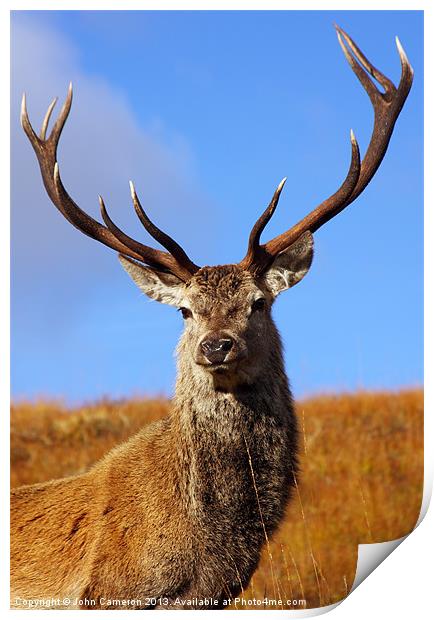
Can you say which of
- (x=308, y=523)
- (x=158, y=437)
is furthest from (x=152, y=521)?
(x=308, y=523)

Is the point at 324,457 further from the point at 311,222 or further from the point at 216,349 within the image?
the point at 216,349

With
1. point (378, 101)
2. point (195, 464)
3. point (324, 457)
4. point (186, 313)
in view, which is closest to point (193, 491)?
point (195, 464)

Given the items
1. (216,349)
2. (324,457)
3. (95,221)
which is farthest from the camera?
(324,457)

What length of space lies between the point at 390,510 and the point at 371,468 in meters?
1.11

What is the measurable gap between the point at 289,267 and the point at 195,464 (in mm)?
966

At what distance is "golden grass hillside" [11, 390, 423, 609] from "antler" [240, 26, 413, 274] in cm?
170

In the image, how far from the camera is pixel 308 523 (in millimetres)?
7117

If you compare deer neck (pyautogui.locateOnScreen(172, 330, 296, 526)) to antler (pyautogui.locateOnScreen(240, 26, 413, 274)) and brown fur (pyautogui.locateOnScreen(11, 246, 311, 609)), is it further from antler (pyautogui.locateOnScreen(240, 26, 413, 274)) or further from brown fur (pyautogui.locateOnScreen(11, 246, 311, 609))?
antler (pyautogui.locateOnScreen(240, 26, 413, 274))

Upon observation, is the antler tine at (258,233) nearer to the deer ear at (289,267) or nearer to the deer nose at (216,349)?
the deer ear at (289,267)

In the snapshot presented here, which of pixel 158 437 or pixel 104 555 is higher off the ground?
pixel 158 437

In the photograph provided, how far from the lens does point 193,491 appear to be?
4090 mm

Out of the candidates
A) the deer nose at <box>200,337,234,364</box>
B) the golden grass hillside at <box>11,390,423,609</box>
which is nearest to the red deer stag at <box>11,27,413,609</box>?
the deer nose at <box>200,337,234,364</box>

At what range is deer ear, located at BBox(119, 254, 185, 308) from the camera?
4.37m
